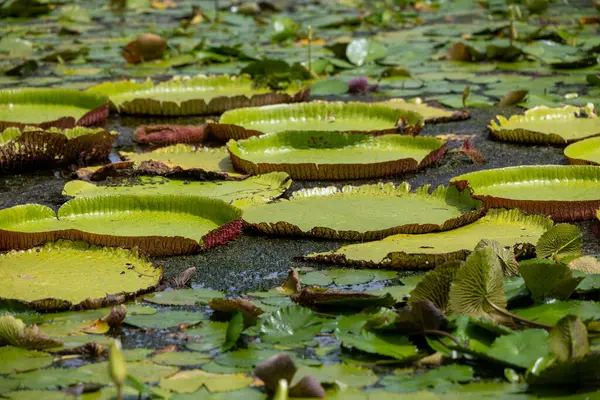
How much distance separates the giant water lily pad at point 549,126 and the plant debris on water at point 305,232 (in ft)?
0.05

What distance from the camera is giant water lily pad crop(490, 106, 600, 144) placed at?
4.27 meters

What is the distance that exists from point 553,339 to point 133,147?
2879 mm

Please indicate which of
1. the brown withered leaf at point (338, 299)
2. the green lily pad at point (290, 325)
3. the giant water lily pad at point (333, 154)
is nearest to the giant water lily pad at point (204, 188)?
the giant water lily pad at point (333, 154)

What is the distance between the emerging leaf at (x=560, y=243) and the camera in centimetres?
265

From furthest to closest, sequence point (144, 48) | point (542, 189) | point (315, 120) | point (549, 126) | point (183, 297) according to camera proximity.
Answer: point (144, 48), point (315, 120), point (549, 126), point (542, 189), point (183, 297)

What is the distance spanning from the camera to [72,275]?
267cm

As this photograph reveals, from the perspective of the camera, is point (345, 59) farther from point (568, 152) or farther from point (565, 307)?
point (565, 307)

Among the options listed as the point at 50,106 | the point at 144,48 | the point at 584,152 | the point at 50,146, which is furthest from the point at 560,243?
the point at 144,48

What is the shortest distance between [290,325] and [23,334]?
2.06 ft

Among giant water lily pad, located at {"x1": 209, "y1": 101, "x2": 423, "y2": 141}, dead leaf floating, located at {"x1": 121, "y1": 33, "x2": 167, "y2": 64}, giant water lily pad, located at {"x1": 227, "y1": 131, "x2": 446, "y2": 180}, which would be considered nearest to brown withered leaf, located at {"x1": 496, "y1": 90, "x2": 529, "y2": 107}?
giant water lily pad, located at {"x1": 209, "y1": 101, "x2": 423, "y2": 141}

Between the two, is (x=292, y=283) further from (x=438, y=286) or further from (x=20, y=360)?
(x=20, y=360)

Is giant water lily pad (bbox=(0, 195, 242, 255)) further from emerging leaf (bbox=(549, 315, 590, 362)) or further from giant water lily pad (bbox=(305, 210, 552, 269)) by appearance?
emerging leaf (bbox=(549, 315, 590, 362))

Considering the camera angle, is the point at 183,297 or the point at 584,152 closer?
the point at 183,297

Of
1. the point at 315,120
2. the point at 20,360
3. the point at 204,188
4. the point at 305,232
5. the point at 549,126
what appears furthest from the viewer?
the point at 315,120
